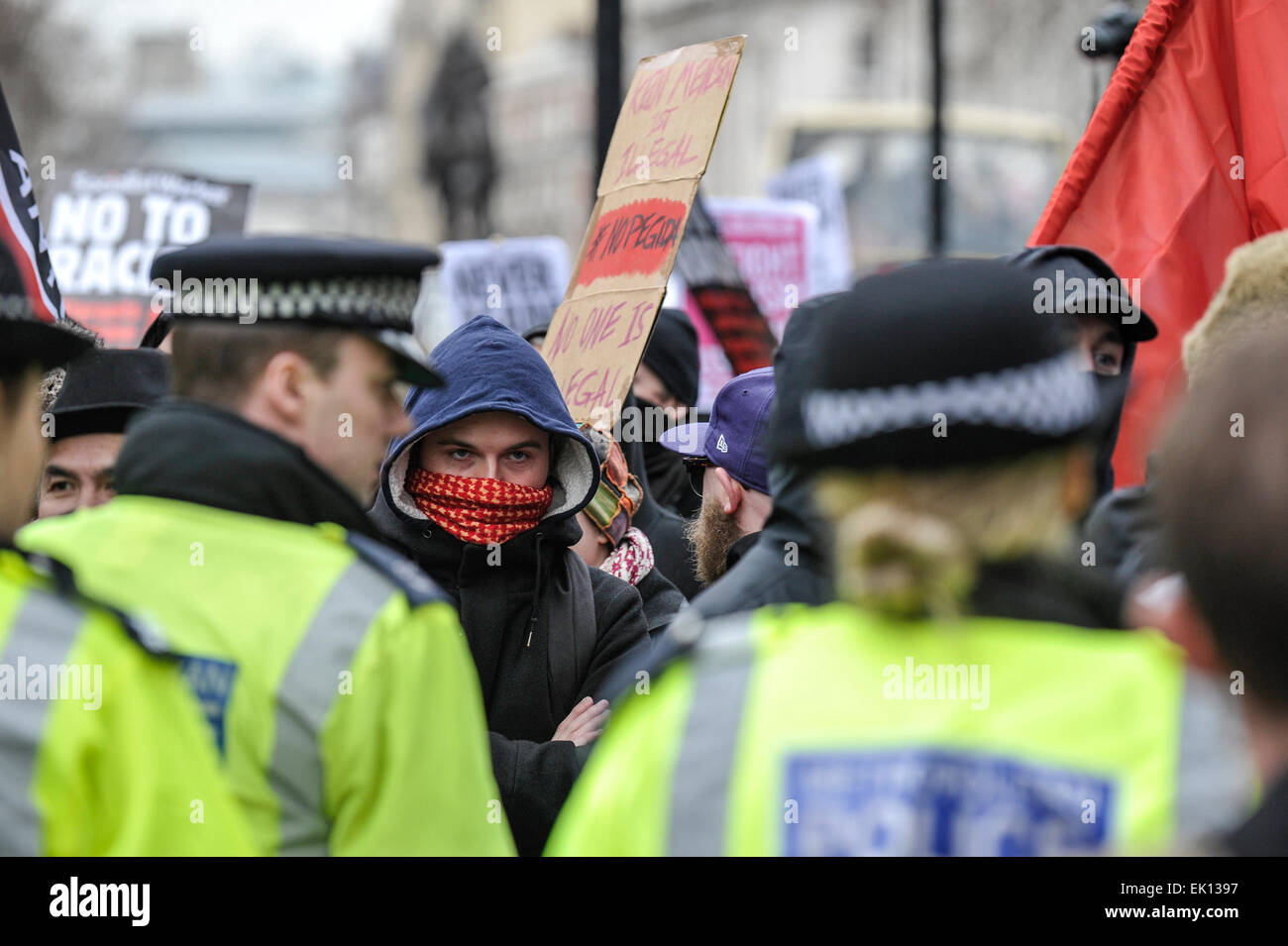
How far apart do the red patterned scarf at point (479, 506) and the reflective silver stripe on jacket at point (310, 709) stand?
→ 5.40 feet

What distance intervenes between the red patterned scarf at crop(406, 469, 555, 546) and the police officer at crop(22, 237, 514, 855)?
136 centimetres

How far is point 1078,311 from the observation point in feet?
13.0

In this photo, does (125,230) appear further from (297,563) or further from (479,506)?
(297,563)

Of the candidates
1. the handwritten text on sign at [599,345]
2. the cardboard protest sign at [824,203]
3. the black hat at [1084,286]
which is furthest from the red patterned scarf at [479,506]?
the cardboard protest sign at [824,203]

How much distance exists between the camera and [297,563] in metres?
2.28

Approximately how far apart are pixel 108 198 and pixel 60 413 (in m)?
5.08

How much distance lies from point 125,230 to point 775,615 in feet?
24.5

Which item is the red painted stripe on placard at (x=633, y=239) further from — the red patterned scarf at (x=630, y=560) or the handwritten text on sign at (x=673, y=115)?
the red patterned scarf at (x=630, y=560)

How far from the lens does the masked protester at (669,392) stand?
620cm

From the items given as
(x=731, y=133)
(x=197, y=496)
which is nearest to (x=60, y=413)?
(x=197, y=496)

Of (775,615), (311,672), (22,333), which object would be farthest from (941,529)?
(22,333)

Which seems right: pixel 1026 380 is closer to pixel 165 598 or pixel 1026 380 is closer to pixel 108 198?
pixel 165 598

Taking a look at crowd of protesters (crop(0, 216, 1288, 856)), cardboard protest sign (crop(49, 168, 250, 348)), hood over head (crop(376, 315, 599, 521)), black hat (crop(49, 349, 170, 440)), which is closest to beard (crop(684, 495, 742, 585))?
hood over head (crop(376, 315, 599, 521))

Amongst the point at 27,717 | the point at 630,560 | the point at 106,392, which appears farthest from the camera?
the point at 630,560
